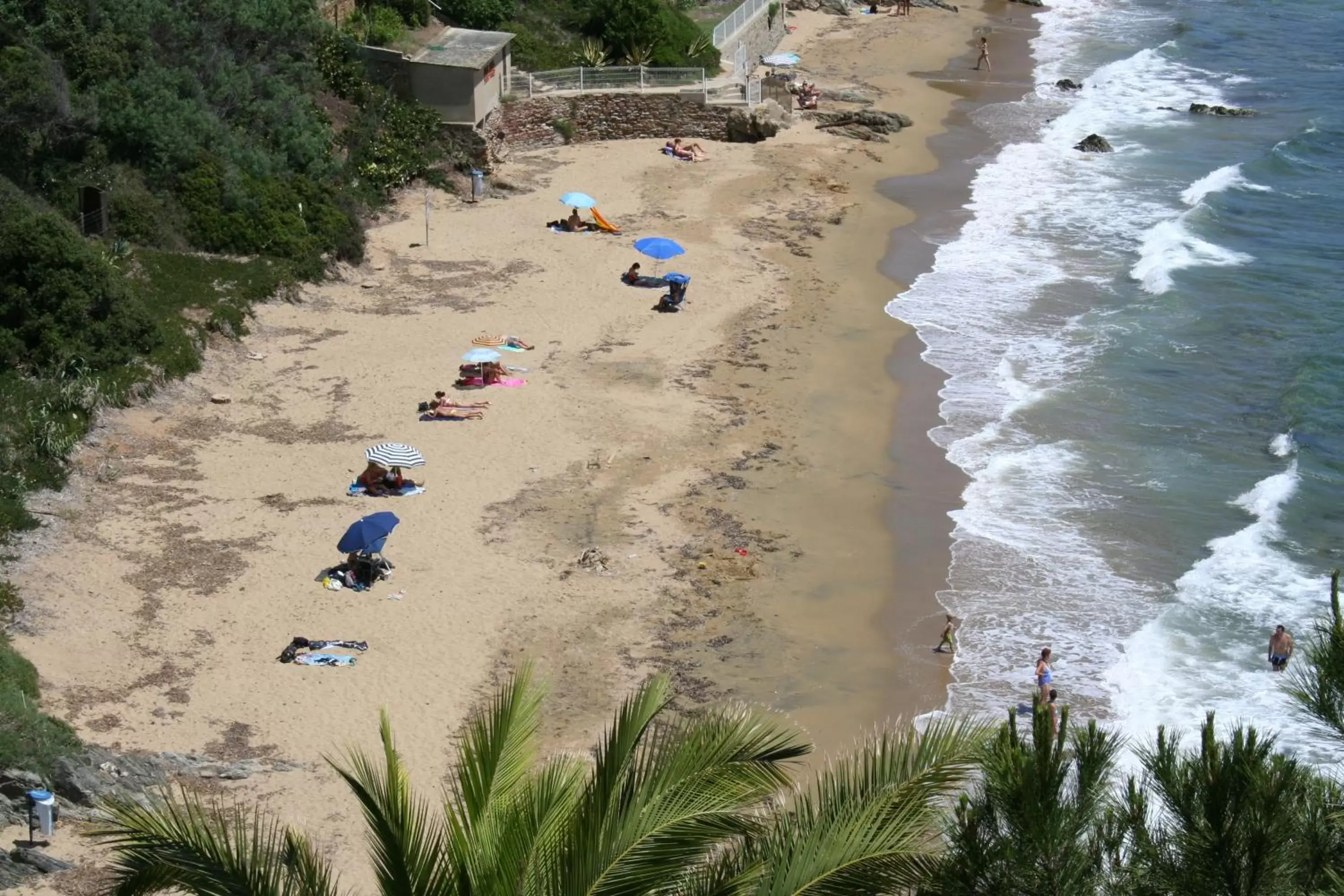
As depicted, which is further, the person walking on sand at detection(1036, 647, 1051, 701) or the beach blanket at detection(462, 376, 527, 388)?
the beach blanket at detection(462, 376, 527, 388)

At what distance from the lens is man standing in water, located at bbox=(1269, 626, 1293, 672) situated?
64.8 ft

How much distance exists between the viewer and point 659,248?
104 feet

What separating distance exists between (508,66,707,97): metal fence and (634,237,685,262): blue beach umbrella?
955cm

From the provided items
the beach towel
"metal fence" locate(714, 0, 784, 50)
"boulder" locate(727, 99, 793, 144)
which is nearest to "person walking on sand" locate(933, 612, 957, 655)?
the beach towel

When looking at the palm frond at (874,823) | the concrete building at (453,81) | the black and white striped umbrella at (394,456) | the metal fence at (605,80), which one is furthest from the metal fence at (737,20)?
the palm frond at (874,823)

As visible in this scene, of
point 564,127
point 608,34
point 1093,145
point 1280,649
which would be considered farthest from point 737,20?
point 1280,649

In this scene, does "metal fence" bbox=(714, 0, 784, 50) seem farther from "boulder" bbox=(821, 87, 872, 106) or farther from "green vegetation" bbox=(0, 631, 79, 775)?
"green vegetation" bbox=(0, 631, 79, 775)

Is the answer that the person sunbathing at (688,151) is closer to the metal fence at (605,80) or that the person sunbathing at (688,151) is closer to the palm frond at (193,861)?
the metal fence at (605,80)

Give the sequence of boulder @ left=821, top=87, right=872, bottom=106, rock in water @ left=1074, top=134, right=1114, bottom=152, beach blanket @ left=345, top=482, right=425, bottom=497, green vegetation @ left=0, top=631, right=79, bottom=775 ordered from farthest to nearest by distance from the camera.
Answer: boulder @ left=821, top=87, right=872, bottom=106 < rock in water @ left=1074, top=134, right=1114, bottom=152 < beach blanket @ left=345, top=482, right=425, bottom=497 < green vegetation @ left=0, top=631, right=79, bottom=775

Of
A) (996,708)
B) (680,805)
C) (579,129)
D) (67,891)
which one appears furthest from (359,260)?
(680,805)

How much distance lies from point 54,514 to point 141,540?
1.24 m

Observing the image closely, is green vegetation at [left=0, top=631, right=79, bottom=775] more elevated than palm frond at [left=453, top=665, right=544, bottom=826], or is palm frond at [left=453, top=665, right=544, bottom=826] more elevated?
palm frond at [left=453, top=665, right=544, bottom=826]

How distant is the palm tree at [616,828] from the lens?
24.8 feet

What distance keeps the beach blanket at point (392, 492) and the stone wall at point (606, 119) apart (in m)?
16.9
